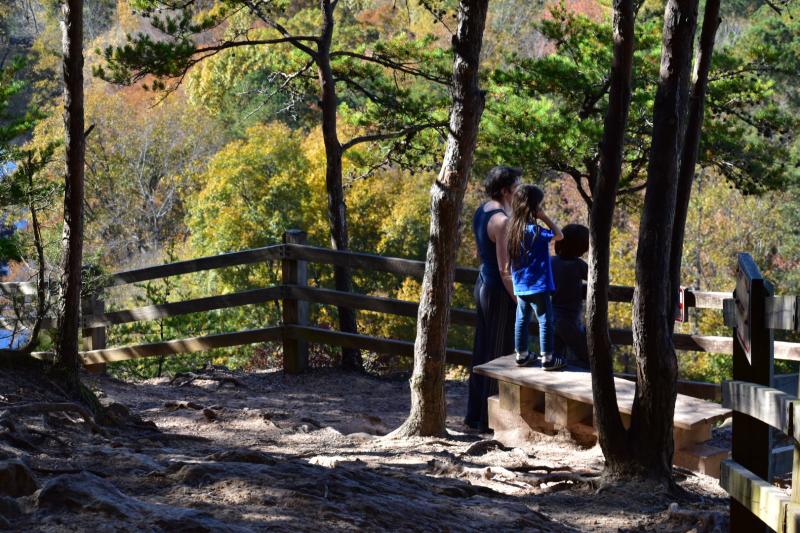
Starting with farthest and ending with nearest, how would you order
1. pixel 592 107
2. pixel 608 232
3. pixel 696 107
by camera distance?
pixel 592 107 < pixel 696 107 < pixel 608 232

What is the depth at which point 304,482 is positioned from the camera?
4023 millimetres

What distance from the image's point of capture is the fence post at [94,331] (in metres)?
9.98

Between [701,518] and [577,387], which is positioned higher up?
[577,387]

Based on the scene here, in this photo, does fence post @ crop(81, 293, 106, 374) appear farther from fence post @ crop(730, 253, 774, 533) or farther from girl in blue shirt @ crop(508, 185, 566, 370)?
fence post @ crop(730, 253, 774, 533)

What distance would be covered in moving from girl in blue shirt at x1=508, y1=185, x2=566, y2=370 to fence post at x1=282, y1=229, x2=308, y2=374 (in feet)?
10.7

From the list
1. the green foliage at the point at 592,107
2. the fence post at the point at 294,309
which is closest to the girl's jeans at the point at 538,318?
the fence post at the point at 294,309

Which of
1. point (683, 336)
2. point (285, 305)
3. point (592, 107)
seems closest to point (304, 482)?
point (683, 336)

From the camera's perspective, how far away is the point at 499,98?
18.2 m

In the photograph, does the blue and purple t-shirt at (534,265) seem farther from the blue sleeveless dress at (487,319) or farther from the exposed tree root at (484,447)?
the exposed tree root at (484,447)

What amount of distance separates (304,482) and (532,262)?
3253mm

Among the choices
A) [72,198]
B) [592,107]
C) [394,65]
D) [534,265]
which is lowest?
[534,265]

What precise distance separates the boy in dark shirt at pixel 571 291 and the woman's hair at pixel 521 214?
1.78ft

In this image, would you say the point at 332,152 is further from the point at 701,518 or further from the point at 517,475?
the point at 701,518

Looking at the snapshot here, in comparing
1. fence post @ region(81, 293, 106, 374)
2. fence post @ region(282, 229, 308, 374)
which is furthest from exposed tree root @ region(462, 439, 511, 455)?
fence post @ region(81, 293, 106, 374)
